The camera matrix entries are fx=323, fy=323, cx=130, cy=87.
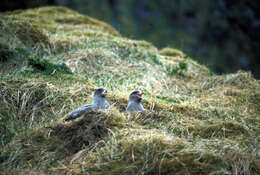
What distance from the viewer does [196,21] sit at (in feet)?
121

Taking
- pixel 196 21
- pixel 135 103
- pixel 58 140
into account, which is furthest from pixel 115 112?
pixel 196 21

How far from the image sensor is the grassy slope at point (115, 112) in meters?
3.68

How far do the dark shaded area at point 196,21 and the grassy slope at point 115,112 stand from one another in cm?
Result: 2536

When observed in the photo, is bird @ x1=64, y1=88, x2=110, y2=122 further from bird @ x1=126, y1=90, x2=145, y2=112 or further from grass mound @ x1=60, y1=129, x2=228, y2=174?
grass mound @ x1=60, y1=129, x2=228, y2=174

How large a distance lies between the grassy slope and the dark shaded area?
25.4m

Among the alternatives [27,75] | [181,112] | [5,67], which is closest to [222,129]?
[181,112]

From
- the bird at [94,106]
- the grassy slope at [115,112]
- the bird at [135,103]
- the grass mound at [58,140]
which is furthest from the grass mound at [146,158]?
the bird at [135,103]

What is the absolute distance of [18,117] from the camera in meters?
4.79

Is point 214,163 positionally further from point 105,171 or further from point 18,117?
point 18,117

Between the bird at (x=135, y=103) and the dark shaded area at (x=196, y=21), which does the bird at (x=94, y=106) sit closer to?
the bird at (x=135, y=103)

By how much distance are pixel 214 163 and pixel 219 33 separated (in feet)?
113

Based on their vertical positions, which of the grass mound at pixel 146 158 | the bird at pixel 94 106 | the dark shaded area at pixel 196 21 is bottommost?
the grass mound at pixel 146 158

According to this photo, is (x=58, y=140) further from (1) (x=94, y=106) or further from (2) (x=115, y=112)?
(2) (x=115, y=112)

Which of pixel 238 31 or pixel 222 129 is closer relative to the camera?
pixel 222 129
